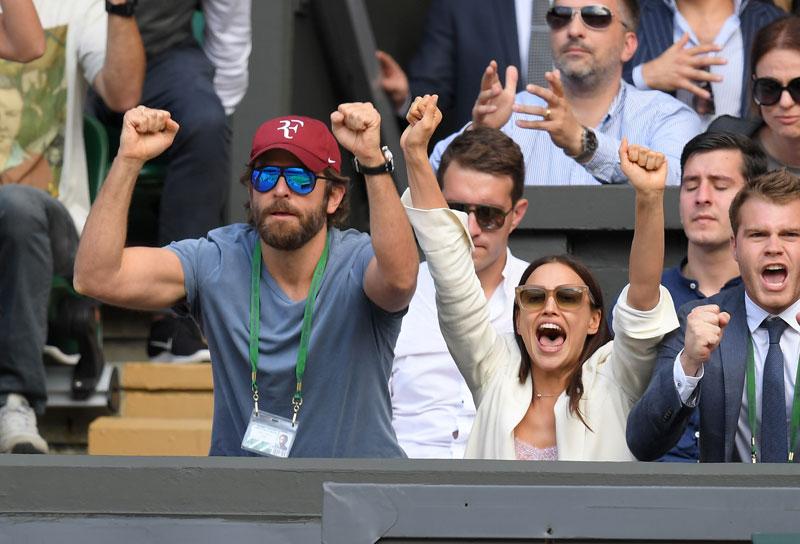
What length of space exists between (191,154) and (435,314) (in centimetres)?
144

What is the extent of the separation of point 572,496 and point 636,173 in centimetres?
100

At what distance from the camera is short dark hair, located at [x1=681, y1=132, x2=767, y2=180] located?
16.6ft

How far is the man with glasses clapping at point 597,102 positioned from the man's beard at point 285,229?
1.41 m

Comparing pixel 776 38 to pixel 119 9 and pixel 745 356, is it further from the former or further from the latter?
pixel 119 9

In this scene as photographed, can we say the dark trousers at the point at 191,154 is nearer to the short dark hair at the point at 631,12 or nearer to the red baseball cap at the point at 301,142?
the short dark hair at the point at 631,12

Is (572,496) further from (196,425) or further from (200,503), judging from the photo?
(196,425)

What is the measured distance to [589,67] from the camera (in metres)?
5.98

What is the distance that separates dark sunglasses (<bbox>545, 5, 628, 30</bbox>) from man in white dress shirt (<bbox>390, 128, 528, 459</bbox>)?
81 cm

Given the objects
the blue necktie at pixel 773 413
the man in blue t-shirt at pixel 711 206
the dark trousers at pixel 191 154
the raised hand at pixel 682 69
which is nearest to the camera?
the blue necktie at pixel 773 413

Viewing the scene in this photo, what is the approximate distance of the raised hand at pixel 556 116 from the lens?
5297 mm

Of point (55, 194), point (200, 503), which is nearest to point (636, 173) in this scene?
point (200, 503)

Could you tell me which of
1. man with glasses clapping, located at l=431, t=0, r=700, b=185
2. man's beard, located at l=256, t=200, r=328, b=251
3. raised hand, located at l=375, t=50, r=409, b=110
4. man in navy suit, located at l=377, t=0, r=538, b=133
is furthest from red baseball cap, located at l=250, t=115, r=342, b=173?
raised hand, located at l=375, t=50, r=409, b=110

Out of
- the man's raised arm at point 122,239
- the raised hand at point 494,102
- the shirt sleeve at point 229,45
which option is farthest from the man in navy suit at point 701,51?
the man's raised arm at point 122,239

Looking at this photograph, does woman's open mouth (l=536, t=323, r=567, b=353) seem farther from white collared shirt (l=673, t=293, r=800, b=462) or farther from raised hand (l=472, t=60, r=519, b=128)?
raised hand (l=472, t=60, r=519, b=128)
